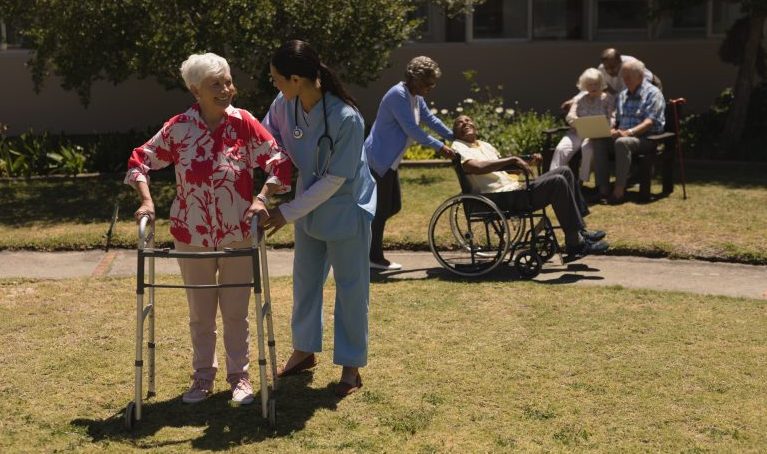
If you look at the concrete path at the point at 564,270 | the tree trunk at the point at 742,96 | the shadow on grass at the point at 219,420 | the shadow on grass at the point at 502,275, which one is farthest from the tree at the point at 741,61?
the shadow on grass at the point at 219,420

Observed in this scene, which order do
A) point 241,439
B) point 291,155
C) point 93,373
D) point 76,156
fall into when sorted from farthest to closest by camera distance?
point 76,156, point 93,373, point 291,155, point 241,439

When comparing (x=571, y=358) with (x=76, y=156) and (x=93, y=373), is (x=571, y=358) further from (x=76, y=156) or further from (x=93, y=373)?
(x=76, y=156)

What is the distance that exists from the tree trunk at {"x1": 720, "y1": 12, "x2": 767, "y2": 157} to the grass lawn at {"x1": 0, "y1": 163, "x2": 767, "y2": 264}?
1.02m

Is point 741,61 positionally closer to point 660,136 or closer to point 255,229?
point 660,136

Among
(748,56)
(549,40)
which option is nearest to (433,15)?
(549,40)

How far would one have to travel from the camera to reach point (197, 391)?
5.58 metres

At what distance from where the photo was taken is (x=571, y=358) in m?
6.23

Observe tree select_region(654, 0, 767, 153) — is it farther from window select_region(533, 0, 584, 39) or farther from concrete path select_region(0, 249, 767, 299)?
concrete path select_region(0, 249, 767, 299)

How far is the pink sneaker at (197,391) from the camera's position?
555cm

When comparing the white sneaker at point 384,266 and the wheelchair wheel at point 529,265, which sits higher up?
the wheelchair wheel at point 529,265

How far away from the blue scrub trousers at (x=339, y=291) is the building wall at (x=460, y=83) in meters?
10.9

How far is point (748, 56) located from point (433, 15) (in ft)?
16.5

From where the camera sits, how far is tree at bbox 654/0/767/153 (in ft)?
46.0

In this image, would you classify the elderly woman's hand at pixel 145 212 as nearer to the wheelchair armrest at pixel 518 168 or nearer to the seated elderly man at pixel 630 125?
the wheelchair armrest at pixel 518 168
